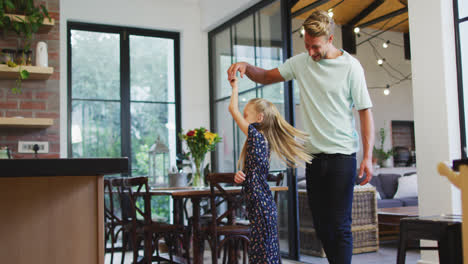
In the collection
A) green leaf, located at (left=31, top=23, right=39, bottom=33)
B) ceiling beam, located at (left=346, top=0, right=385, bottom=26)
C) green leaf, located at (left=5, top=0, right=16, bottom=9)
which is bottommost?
green leaf, located at (left=31, top=23, right=39, bottom=33)

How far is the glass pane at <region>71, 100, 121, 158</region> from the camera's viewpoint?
5.72 meters

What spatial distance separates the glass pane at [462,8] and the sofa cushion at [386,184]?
381cm

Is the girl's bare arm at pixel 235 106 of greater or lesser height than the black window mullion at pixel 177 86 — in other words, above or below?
below

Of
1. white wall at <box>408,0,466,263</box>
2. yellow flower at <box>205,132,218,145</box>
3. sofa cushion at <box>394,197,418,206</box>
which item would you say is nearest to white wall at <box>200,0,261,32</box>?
yellow flower at <box>205,132,218,145</box>

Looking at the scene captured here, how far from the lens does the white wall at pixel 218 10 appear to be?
546cm

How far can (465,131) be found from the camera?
10.4 feet

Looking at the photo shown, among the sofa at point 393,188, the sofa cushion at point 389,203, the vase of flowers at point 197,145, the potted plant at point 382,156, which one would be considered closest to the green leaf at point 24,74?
the vase of flowers at point 197,145

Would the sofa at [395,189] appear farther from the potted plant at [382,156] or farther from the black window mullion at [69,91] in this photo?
the black window mullion at [69,91]

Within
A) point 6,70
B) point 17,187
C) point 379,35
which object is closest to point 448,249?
point 17,187

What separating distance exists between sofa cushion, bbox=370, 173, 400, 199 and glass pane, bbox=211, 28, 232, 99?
2484mm

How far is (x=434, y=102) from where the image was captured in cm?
325

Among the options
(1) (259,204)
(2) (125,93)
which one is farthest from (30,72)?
(1) (259,204)

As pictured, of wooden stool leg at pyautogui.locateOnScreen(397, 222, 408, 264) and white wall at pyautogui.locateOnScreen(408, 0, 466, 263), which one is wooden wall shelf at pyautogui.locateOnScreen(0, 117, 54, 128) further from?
wooden stool leg at pyautogui.locateOnScreen(397, 222, 408, 264)

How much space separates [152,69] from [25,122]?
7.57ft
